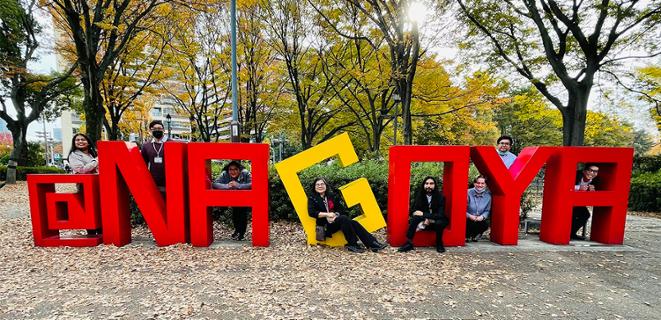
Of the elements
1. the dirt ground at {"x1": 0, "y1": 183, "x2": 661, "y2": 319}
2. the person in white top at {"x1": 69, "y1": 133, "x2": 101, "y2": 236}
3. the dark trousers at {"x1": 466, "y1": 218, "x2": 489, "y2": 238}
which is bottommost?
the dirt ground at {"x1": 0, "y1": 183, "x2": 661, "y2": 319}

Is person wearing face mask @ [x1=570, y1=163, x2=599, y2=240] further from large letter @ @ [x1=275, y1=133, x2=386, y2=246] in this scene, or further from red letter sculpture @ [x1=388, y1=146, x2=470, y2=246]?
large letter @ @ [x1=275, y1=133, x2=386, y2=246]

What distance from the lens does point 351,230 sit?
506 centimetres

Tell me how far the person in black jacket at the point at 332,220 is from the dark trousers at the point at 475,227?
1.65m

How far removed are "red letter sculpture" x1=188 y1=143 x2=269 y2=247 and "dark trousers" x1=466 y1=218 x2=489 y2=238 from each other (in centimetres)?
358

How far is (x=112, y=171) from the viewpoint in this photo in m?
4.91

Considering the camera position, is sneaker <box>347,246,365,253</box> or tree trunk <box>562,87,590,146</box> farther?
tree trunk <box>562,87,590,146</box>

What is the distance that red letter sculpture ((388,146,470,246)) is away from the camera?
5.10 m

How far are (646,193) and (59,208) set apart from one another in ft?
51.5

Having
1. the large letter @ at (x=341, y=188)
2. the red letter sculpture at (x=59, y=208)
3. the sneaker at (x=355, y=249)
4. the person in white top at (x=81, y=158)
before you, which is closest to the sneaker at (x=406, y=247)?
the large letter @ at (x=341, y=188)

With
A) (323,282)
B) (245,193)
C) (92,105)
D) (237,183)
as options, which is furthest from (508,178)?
(92,105)

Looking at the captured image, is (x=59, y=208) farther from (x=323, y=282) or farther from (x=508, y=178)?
(x=508, y=178)

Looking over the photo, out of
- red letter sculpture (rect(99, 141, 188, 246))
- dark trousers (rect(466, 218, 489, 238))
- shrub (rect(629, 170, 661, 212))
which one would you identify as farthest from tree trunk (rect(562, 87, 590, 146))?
A: red letter sculpture (rect(99, 141, 188, 246))

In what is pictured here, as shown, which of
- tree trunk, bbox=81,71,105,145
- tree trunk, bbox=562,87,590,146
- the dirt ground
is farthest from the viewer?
tree trunk, bbox=562,87,590,146

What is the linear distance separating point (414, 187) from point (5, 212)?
10.7 m
